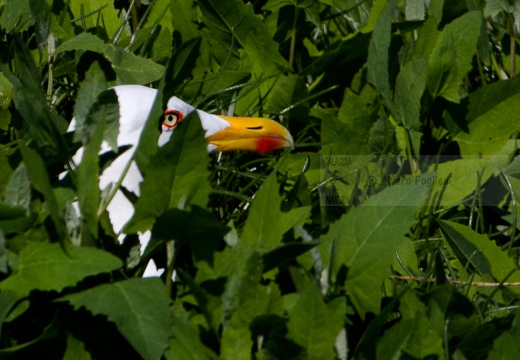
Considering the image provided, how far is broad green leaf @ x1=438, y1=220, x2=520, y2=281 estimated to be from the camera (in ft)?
9.79

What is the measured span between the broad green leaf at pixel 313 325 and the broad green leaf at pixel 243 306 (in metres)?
0.09

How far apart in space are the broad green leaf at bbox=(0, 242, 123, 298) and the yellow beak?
1522mm

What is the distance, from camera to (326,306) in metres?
2.04

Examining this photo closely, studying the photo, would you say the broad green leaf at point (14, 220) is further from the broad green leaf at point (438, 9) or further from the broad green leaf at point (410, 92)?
the broad green leaf at point (438, 9)

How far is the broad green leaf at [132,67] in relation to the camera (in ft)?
11.9

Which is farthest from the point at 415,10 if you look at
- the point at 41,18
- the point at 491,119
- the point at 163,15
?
the point at 41,18

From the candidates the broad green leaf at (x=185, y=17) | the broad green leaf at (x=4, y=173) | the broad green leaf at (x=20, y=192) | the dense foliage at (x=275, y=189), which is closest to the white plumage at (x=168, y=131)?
the dense foliage at (x=275, y=189)

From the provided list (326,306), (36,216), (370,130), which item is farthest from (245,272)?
(370,130)

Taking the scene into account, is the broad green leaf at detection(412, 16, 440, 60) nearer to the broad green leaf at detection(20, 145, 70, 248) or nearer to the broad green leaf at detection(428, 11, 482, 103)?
the broad green leaf at detection(428, 11, 482, 103)

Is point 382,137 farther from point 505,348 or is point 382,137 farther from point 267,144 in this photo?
point 505,348

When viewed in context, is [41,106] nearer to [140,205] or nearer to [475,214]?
[140,205]

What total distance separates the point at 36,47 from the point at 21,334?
204 centimetres

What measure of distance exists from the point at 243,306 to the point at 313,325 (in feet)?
0.53

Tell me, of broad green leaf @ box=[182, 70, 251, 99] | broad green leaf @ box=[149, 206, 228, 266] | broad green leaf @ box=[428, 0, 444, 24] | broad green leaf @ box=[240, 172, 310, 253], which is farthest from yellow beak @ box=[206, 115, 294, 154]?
broad green leaf @ box=[149, 206, 228, 266]
